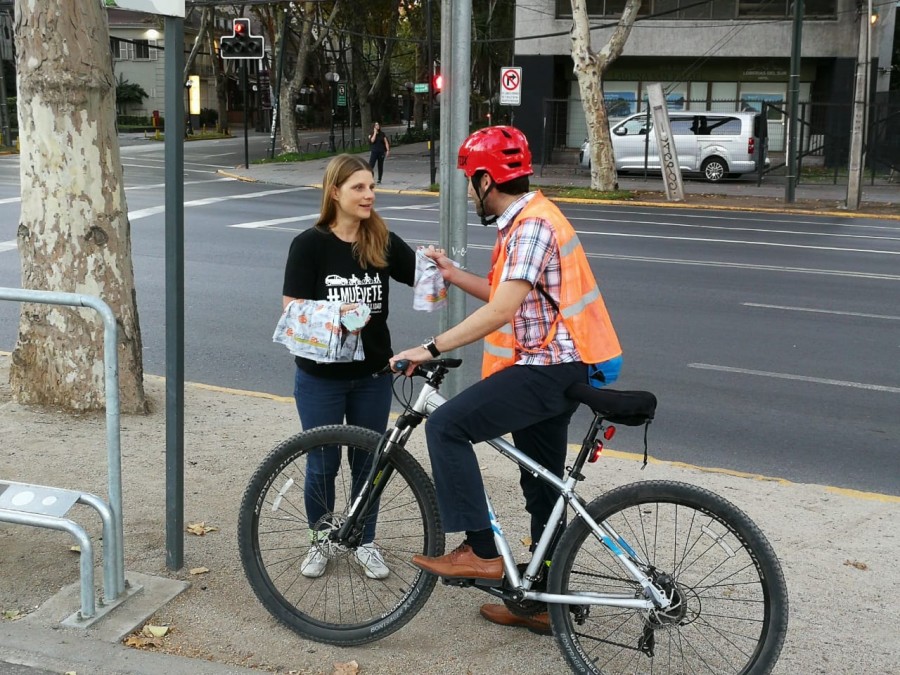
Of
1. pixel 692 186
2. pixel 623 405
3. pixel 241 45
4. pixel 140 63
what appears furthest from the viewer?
pixel 140 63

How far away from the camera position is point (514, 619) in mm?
4016

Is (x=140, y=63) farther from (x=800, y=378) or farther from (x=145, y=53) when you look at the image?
(x=800, y=378)

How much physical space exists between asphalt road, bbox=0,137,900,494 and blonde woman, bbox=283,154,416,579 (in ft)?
8.87

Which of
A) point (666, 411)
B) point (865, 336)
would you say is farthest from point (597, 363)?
point (865, 336)

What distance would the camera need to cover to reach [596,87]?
82.5 feet

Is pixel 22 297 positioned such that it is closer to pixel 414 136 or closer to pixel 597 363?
pixel 597 363

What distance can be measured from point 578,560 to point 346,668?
0.88 m

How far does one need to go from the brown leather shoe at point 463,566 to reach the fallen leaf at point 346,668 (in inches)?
15.7

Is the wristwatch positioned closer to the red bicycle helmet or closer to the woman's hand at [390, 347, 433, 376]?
the woman's hand at [390, 347, 433, 376]

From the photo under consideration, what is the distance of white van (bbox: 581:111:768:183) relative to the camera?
28938 mm

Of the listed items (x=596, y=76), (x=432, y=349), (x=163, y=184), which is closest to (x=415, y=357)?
(x=432, y=349)

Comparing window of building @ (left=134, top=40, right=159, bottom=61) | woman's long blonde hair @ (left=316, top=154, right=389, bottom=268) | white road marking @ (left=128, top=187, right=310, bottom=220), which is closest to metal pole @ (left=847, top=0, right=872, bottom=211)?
white road marking @ (left=128, top=187, right=310, bottom=220)

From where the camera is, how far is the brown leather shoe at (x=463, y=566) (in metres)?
3.79

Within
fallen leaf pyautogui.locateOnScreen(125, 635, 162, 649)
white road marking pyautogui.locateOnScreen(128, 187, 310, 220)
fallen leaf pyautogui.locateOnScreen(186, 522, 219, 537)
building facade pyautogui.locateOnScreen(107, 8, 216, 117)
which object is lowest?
fallen leaf pyautogui.locateOnScreen(125, 635, 162, 649)
